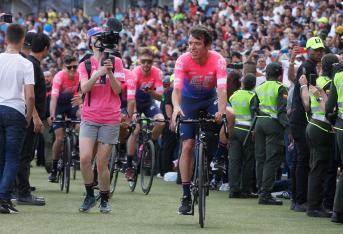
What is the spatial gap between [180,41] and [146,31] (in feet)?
16.5

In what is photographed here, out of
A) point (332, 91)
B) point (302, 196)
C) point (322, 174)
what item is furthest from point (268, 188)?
point (332, 91)

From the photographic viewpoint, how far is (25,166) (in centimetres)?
1514

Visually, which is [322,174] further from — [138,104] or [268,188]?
[138,104]

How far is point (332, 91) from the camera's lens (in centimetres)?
1290

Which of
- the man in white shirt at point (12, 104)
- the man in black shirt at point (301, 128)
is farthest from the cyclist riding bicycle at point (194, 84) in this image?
the man in black shirt at point (301, 128)

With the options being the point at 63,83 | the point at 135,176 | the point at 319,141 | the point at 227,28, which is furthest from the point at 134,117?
the point at 227,28

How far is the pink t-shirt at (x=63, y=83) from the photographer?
18.9 metres

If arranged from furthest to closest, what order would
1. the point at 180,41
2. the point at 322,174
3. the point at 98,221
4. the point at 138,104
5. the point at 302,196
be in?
1. the point at 180,41
2. the point at 138,104
3. the point at 302,196
4. the point at 322,174
5. the point at 98,221

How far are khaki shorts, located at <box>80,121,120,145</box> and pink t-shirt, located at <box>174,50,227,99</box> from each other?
1093 mm

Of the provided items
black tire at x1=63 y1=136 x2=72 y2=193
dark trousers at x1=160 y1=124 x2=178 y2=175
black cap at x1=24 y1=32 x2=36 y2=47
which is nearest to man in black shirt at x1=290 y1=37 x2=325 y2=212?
black cap at x1=24 y1=32 x2=36 y2=47

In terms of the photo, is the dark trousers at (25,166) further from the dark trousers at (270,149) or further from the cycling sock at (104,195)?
the dark trousers at (270,149)

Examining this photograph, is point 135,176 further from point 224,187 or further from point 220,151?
point 220,151

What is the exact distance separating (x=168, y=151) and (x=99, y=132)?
28.6 feet

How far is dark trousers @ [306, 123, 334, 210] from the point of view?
13.8 m
